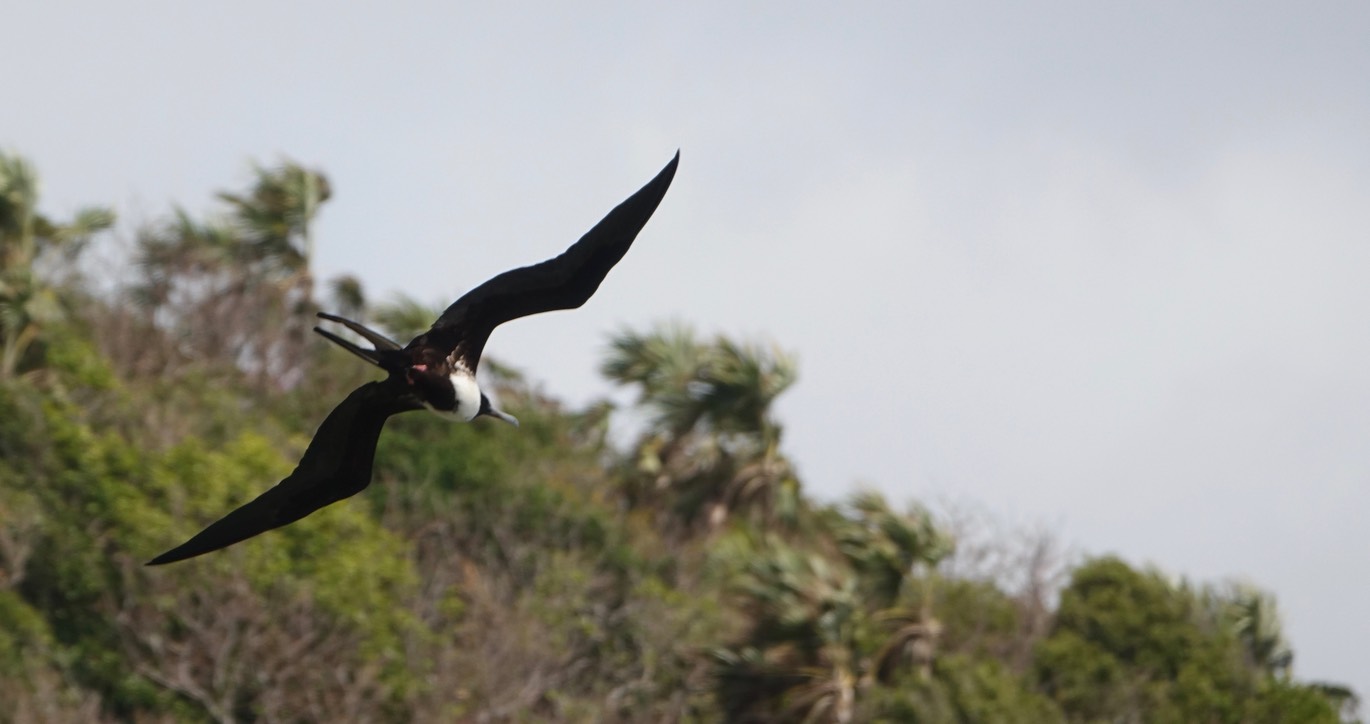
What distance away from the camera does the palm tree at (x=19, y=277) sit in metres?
18.3

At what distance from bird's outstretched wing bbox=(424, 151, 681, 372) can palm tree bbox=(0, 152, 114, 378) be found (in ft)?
39.1

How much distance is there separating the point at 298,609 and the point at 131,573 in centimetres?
128

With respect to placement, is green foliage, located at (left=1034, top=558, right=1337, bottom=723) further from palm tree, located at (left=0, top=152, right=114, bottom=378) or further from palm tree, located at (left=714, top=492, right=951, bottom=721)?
palm tree, located at (left=0, top=152, right=114, bottom=378)

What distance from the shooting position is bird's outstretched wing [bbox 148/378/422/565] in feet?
23.7

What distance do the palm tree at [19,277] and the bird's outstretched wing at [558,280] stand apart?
39.1 feet

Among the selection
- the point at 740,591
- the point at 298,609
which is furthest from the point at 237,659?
the point at 740,591

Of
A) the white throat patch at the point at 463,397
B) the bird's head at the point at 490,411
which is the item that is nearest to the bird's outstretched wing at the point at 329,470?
the white throat patch at the point at 463,397

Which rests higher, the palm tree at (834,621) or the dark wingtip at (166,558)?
the palm tree at (834,621)

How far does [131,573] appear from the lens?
1633 cm

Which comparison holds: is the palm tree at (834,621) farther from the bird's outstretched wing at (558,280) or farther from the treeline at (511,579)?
the bird's outstretched wing at (558,280)

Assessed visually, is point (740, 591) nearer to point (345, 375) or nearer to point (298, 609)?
point (298, 609)

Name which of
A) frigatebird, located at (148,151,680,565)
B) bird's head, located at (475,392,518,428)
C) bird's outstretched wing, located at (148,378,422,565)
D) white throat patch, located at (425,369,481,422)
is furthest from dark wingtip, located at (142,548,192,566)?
bird's head, located at (475,392,518,428)

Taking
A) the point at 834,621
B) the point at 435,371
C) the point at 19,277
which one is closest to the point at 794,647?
the point at 834,621

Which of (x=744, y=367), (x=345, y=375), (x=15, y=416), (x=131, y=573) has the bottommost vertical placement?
(x=131, y=573)
